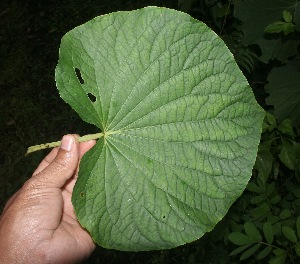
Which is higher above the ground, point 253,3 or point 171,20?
point 171,20

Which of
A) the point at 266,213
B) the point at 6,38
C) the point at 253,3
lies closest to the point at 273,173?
the point at 266,213

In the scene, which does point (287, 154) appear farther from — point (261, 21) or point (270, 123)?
point (261, 21)

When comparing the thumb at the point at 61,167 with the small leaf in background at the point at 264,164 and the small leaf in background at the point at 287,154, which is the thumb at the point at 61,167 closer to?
the small leaf in background at the point at 264,164

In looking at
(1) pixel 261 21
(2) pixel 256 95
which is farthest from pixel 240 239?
(1) pixel 261 21

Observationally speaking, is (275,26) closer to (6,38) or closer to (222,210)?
(222,210)

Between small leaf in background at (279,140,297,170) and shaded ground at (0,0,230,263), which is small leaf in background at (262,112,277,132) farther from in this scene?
shaded ground at (0,0,230,263)

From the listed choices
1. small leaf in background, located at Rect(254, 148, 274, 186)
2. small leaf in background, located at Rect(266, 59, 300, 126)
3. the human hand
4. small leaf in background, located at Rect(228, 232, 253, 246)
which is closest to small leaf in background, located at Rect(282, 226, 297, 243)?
small leaf in background, located at Rect(228, 232, 253, 246)

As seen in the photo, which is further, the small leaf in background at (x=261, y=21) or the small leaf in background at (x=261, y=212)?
the small leaf in background at (x=261, y=21)

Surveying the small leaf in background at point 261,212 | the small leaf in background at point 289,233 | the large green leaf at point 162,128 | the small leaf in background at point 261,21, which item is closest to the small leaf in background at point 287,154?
the small leaf in background at point 261,212
